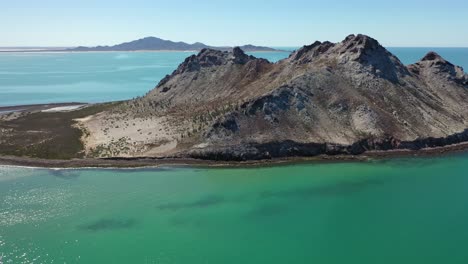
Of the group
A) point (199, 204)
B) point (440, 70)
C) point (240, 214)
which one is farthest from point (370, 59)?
point (199, 204)

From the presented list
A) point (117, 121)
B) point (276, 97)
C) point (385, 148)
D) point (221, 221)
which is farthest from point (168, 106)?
point (221, 221)

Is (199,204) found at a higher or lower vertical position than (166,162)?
lower

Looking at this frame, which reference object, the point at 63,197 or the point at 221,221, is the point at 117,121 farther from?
the point at 221,221

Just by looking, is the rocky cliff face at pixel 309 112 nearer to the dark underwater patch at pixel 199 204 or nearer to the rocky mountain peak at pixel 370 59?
the rocky mountain peak at pixel 370 59

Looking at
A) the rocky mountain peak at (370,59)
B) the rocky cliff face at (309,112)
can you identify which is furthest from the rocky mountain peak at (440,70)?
the rocky mountain peak at (370,59)

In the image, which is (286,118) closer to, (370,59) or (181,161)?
(181,161)

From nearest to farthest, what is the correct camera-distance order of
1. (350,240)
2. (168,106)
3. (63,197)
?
1. (350,240)
2. (63,197)
3. (168,106)
